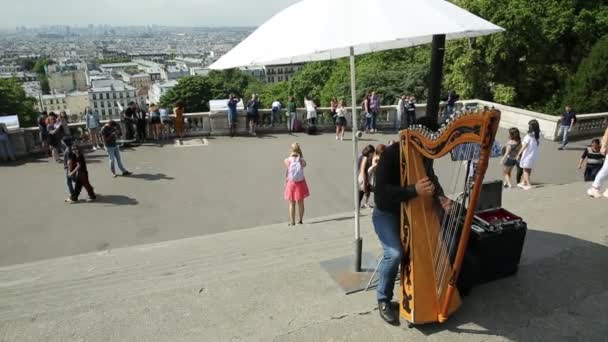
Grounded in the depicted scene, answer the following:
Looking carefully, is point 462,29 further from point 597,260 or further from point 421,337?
point 597,260

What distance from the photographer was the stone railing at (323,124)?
1520 cm

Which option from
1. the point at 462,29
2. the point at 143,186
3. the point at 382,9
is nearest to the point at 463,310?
the point at 462,29

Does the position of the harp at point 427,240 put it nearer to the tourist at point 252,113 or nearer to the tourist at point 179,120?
the tourist at point 252,113

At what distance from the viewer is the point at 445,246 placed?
4547mm

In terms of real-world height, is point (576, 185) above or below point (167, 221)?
above

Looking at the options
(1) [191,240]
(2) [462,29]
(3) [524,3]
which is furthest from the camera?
(3) [524,3]

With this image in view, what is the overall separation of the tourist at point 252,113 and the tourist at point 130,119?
3927 mm

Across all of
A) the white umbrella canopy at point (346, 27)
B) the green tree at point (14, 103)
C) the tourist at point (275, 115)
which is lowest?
the green tree at point (14, 103)

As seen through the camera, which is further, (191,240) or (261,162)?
(261,162)

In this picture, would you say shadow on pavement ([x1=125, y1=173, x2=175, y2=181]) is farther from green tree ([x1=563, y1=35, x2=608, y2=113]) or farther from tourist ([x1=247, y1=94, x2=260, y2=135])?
green tree ([x1=563, y1=35, x2=608, y2=113])

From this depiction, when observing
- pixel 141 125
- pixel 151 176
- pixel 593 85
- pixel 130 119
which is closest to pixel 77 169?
pixel 151 176

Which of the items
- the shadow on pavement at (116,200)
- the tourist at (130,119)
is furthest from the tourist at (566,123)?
the tourist at (130,119)

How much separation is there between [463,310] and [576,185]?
22.3 ft

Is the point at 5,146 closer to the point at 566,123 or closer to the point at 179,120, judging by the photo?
the point at 179,120
